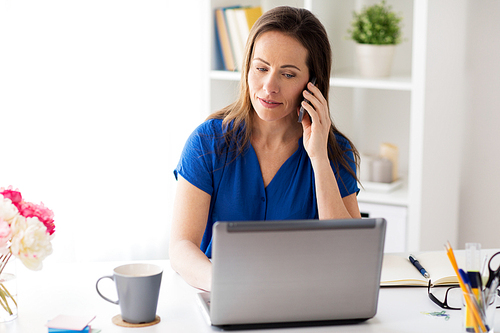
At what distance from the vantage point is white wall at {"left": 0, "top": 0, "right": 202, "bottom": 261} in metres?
2.43

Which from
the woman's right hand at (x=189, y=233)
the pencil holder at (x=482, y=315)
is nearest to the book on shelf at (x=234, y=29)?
the woman's right hand at (x=189, y=233)

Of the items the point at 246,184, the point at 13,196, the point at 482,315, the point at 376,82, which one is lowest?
the point at 482,315

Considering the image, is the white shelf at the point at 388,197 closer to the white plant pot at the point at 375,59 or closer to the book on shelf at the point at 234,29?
the white plant pot at the point at 375,59

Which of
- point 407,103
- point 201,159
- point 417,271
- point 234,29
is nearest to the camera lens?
point 417,271

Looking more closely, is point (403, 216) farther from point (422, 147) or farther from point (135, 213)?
point (135, 213)

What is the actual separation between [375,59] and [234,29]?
0.68 meters

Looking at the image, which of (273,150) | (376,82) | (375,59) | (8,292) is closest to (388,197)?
(376,82)

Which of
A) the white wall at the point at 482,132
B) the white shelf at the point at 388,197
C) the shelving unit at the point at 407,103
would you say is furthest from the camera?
the white wall at the point at 482,132

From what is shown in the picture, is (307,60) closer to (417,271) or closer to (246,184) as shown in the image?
(246,184)

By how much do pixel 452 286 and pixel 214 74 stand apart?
1717mm

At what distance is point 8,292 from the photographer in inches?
45.7

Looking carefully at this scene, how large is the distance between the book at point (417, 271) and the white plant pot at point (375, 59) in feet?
3.96

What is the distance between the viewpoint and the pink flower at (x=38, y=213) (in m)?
1.12

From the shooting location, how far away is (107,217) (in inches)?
108
